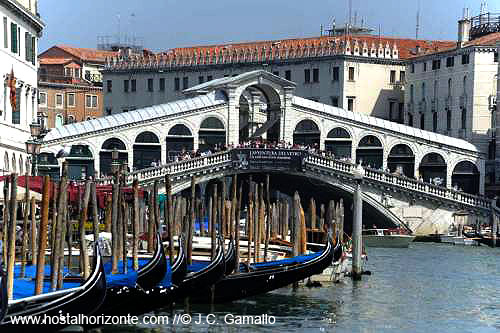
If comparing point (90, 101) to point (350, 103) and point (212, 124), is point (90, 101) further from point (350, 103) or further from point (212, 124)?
point (212, 124)

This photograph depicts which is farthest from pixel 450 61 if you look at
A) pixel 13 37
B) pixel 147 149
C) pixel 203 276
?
pixel 203 276

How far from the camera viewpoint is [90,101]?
76.8 metres

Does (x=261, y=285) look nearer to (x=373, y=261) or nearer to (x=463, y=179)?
(x=373, y=261)

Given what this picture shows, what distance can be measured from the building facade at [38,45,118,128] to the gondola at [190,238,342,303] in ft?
155

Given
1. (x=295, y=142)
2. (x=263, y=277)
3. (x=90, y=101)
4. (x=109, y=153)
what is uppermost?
(x=90, y=101)

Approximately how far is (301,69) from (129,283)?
46542 mm

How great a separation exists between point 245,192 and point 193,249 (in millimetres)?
31388

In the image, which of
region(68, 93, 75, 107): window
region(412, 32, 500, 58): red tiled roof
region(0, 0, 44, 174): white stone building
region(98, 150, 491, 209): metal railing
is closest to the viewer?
region(0, 0, 44, 174): white stone building

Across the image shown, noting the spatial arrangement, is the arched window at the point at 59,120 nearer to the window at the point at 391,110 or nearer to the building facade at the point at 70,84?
the building facade at the point at 70,84

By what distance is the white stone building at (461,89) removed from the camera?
59.0m

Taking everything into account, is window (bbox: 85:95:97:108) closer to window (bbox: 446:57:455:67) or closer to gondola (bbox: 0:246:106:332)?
window (bbox: 446:57:455:67)

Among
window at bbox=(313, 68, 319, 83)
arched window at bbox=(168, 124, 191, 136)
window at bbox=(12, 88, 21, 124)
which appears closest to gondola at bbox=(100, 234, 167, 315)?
window at bbox=(12, 88, 21, 124)

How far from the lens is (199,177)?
160ft

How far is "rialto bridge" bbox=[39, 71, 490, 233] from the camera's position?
50.0 metres
